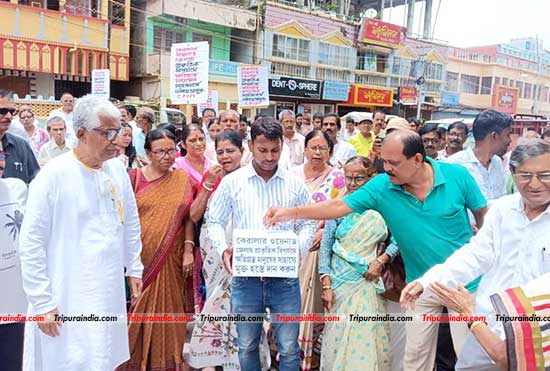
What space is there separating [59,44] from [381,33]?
56.4ft

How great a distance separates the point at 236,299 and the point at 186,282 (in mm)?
698

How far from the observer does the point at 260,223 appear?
272 centimetres

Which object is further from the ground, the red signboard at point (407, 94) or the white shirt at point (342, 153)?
the red signboard at point (407, 94)

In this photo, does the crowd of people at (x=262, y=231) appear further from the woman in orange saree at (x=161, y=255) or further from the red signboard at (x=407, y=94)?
the red signboard at (x=407, y=94)

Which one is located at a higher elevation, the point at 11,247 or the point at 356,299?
the point at 11,247

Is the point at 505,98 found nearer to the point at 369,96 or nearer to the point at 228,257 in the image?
the point at 369,96

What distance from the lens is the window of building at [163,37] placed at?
61.3 ft

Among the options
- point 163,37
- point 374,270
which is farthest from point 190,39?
point 374,270

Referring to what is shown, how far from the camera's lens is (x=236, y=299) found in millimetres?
2711

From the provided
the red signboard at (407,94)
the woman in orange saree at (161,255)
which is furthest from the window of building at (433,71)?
the woman in orange saree at (161,255)

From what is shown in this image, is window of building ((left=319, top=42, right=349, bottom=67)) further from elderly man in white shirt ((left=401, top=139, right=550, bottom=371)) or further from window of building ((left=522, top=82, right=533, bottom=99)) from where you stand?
window of building ((left=522, top=82, right=533, bottom=99))

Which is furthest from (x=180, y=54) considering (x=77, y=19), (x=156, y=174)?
(x=77, y=19)

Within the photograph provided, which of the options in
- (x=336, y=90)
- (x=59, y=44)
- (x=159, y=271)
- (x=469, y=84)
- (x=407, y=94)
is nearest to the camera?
(x=159, y=271)

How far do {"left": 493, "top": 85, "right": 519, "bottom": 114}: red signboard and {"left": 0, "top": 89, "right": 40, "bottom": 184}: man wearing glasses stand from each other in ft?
117
